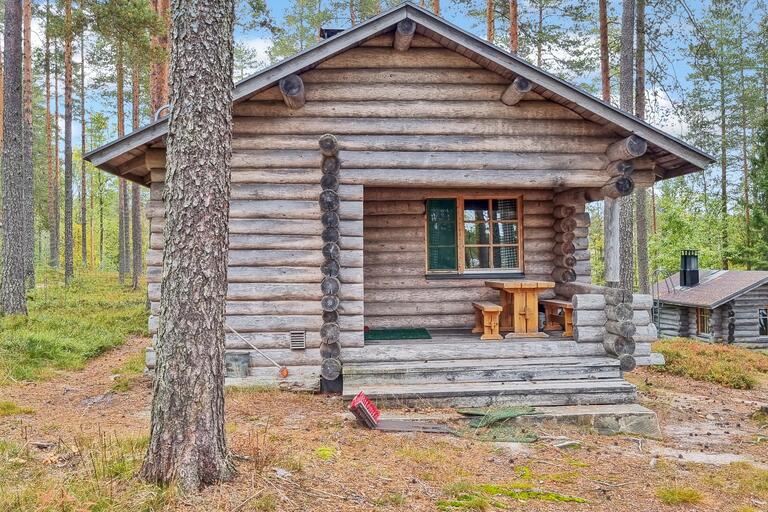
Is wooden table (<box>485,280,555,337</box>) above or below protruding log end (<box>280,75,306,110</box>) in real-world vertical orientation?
Answer: below

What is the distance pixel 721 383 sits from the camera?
35.4 feet

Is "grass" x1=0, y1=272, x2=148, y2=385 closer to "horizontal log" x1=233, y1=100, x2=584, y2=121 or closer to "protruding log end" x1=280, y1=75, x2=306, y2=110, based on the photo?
"horizontal log" x1=233, y1=100, x2=584, y2=121

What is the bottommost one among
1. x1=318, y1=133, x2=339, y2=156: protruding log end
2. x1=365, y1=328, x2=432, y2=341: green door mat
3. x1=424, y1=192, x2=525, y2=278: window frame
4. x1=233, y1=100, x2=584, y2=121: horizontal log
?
x1=365, y1=328, x2=432, y2=341: green door mat

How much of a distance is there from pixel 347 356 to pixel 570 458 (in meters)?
3.27

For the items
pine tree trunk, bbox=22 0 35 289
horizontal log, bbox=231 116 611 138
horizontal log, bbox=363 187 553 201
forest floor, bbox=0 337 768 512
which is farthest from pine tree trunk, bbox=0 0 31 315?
horizontal log, bbox=363 187 553 201

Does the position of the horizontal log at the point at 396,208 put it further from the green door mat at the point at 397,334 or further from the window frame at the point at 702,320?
the window frame at the point at 702,320

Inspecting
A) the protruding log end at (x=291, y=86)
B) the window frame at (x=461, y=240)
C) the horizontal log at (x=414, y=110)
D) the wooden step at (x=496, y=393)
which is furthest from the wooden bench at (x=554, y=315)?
the protruding log end at (x=291, y=86)

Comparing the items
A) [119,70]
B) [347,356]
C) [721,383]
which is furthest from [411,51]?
[119,70]

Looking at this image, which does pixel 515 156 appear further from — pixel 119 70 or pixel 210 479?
pixel 119 70

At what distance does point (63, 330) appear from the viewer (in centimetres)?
1087

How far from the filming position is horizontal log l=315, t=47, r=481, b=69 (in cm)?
790

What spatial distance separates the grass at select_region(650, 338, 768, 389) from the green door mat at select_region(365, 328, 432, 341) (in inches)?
234

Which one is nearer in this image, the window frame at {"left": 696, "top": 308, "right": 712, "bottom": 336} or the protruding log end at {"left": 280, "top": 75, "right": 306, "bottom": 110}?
the protruding log end at {"left": 280, "top": 75, "right": 306, "bottom": 110}

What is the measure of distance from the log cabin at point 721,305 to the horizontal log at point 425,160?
649 inches
